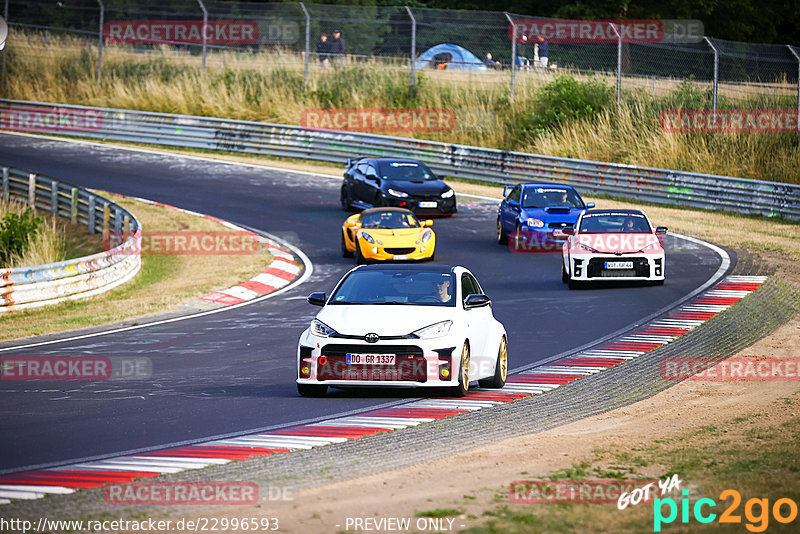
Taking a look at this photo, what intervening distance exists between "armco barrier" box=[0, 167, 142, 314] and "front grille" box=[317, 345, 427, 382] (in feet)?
33.1

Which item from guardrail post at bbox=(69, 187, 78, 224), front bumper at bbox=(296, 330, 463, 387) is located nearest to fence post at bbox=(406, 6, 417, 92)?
guardrail post at bbox=(69, 187, 78, 224)

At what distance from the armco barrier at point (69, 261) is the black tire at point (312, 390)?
9.61 metres

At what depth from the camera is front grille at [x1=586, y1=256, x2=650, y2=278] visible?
22500mm

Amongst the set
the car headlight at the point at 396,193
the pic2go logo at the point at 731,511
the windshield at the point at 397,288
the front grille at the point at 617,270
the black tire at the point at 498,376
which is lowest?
the front grille at the point at 617,270

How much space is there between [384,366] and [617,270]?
11289 mm

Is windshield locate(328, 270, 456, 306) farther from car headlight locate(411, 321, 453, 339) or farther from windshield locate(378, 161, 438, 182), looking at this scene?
windshield locate(378, 161, 438, 182)

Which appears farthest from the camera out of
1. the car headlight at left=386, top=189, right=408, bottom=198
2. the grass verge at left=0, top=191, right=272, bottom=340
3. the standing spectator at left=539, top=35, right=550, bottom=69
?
the standing spectator at left=539, top=35, right=550, bottom=69

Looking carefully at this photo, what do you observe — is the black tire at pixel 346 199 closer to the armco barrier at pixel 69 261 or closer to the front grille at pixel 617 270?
the armco barrier at pixel 69 261

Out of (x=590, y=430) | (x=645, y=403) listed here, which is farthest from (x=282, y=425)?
(x=645, y=403)

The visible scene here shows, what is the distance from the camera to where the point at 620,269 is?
22547mm

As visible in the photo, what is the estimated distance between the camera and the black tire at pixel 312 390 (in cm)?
1239

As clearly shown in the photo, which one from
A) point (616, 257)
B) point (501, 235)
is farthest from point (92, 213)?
point (616, 257)

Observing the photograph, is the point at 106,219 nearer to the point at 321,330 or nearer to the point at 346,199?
the point at 346,199

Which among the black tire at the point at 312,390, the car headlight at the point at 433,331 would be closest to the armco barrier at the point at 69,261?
the black tire at the point at 312,390
